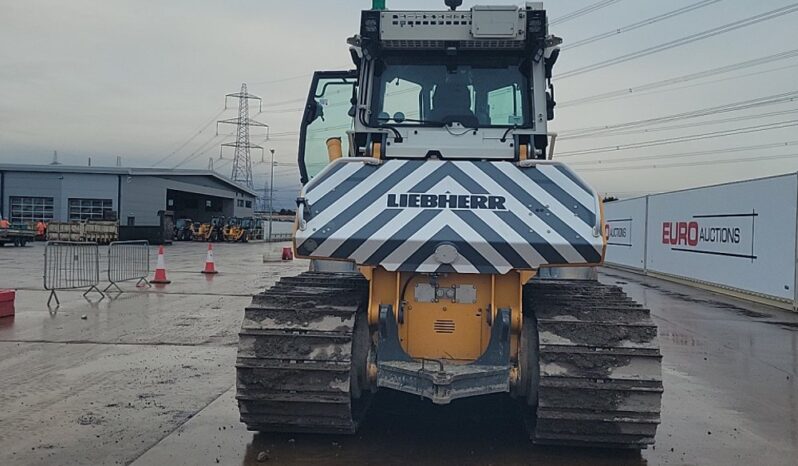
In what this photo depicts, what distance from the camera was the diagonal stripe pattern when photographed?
4605mm

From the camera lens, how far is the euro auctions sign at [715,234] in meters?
16.3

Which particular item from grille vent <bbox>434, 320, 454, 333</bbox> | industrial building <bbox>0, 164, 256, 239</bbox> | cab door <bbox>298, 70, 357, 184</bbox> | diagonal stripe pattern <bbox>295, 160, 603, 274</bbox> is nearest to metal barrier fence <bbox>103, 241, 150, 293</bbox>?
cab door <bbox>298, 70, 357, 184</bbox>

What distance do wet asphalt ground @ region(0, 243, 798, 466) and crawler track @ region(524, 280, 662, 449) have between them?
403 mm

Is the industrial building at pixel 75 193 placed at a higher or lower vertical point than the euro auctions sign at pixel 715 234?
higher

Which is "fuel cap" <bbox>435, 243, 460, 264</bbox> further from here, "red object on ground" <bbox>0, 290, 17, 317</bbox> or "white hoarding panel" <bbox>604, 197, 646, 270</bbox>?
"white hoarding panel" <bbox>604, 197, 646, 270</bbox>

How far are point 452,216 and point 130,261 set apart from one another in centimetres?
1365

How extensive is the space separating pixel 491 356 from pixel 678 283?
58.3 feet

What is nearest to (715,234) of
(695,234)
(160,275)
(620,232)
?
(695,234)

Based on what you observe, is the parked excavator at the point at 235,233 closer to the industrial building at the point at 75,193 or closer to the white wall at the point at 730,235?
the industrial building at the point at 75,193

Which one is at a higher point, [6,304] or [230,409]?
[6,304]

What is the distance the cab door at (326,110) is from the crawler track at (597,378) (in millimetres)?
2619

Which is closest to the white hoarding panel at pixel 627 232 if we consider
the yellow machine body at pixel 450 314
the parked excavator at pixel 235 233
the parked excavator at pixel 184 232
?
the yellow machine body at pixel 450 314

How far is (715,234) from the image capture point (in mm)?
18172

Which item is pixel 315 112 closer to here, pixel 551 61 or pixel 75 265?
pixel 551 61
